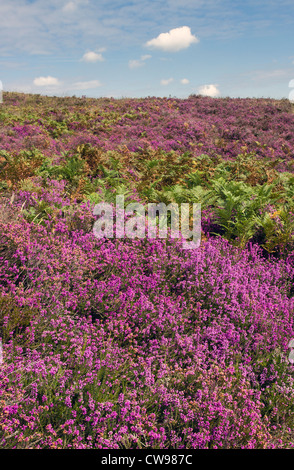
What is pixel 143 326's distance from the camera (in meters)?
3.47

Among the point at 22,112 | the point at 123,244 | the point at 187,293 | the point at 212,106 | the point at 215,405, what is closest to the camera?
the point at 215,405

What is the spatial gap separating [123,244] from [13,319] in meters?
1.96

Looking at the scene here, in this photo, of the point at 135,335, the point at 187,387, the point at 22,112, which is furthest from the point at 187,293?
the point at 22,112

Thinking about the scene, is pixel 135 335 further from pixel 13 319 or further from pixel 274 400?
pixel 274 400

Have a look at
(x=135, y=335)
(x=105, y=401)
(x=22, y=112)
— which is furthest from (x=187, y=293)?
(x=22, y=112)

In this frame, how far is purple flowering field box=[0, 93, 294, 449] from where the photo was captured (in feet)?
8.11

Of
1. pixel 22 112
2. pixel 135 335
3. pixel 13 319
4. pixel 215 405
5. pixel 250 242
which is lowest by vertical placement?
pixel 215 405

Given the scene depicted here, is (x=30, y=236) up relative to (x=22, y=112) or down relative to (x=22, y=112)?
down

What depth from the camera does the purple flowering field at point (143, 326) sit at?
97.3 inches
